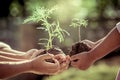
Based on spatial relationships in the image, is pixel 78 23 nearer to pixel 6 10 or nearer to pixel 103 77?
pixel 103 77

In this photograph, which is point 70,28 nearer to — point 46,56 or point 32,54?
point 32,54

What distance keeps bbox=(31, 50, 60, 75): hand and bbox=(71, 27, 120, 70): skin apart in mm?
71

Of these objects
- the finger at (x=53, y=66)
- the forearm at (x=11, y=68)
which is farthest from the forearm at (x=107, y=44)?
the forearm at (x=11, y=68)

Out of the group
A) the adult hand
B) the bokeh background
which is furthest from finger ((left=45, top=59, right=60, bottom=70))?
the bokeh background

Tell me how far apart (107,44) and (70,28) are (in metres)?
2.08

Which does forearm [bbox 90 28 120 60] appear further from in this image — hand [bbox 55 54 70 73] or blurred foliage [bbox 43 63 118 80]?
blurred foliage [bbox 43 63 118 80]

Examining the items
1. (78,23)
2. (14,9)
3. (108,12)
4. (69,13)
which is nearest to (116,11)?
(108,12)

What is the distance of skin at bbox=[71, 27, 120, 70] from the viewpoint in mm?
1546

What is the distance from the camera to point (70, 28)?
3.62m

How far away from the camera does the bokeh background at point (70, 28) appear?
3600mm

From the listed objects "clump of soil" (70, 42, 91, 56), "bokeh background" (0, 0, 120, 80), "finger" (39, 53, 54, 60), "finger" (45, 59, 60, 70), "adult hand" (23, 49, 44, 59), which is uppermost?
"bokeh background" (0, 0, 120, 80)

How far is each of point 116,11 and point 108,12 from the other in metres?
0.07

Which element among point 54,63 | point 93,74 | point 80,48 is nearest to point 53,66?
point 54,63

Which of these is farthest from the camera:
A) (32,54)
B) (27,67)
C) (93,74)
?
(93,74)
